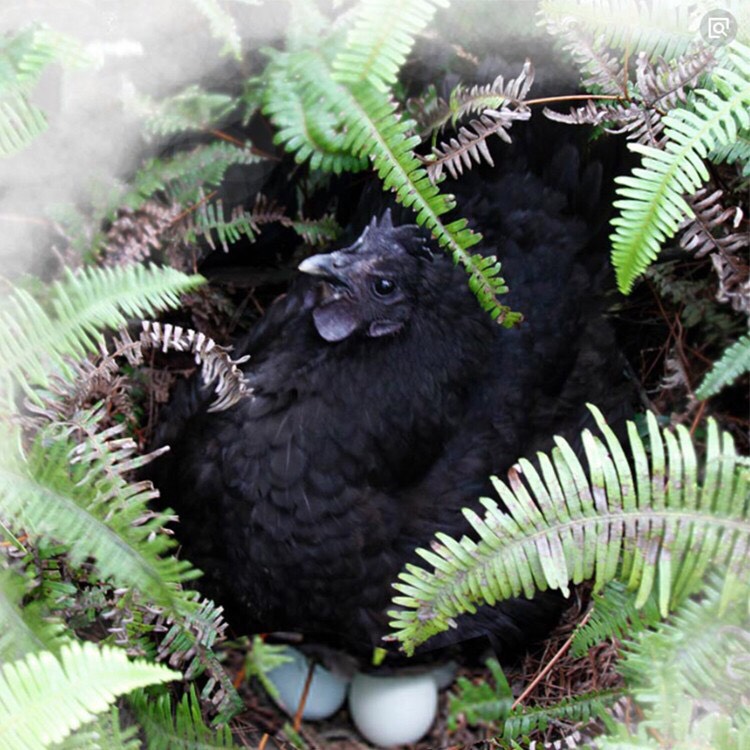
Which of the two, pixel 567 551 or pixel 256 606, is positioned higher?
pixel 567 551

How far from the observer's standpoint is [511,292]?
2.50 metres

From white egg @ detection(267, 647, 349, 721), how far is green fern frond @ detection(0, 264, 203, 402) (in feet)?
3.24

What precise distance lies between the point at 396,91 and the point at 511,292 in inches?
27.5

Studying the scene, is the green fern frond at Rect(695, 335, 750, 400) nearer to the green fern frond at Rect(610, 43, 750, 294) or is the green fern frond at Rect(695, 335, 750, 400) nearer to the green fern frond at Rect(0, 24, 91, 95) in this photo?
the green fern frond at Rect(610, 43, 750, 294)

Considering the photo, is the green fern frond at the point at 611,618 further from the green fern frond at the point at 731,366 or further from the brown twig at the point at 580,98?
the brown twig at the point at 580,98

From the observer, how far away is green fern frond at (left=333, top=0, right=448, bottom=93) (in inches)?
69.0

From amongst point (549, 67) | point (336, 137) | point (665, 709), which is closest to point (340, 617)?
point (665, 709)

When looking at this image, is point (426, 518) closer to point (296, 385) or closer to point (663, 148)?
point (296, 385)

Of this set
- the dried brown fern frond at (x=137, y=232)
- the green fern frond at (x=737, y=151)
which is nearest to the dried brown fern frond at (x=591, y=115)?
the green fern frond at (x=737, y=151)

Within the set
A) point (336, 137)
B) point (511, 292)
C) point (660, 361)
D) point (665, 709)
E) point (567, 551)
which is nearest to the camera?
point (665, 709)

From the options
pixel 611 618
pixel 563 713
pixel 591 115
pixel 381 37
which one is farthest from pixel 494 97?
pixel 563 713

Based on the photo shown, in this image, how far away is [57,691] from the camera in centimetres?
135

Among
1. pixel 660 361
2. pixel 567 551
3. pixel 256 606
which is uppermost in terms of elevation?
pixel 567 551

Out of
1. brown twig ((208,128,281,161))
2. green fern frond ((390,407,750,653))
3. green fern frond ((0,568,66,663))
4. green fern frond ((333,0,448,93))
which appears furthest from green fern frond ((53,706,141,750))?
brown twig ((208,128,281,161))
